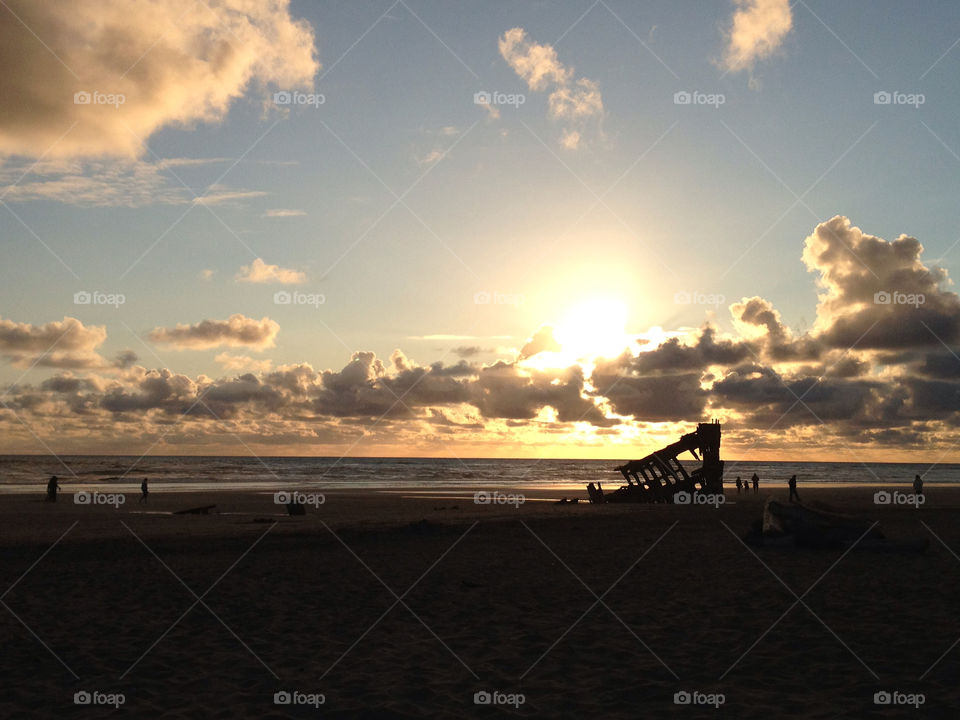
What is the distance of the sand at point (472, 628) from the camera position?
7.98 metres

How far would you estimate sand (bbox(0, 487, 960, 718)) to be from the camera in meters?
7.98

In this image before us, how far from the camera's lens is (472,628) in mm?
11117

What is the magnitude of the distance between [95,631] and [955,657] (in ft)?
37.7

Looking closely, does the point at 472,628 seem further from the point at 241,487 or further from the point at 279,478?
the point at 279,478

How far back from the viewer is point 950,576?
1470 centimetres

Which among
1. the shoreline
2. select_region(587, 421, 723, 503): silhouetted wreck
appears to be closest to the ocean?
the shoreline

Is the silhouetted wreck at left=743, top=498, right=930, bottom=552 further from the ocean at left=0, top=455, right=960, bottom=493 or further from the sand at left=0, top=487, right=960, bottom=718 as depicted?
the ocean at left=0, top=455, right=960, bottom=493

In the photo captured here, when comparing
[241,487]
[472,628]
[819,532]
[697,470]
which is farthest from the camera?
[241,487]

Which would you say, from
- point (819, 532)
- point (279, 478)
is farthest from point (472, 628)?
point (279, 478)

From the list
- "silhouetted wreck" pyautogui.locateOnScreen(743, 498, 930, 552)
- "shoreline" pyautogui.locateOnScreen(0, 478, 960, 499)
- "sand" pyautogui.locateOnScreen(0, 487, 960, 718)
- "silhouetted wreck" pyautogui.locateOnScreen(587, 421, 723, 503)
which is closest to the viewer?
"sand" pyautogui.locateOnScreen(0, 487, 960, 718)

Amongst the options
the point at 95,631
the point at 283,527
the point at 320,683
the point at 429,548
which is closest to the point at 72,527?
the point at 283,527

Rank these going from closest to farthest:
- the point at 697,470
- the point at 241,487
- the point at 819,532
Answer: the point at 819,532
the point at 697,470
the point at 241,487

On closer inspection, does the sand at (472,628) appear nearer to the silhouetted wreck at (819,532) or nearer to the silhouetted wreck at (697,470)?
the silhouetted wreck at (819,532)

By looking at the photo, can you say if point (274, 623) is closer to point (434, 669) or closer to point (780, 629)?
point (434, 669)
